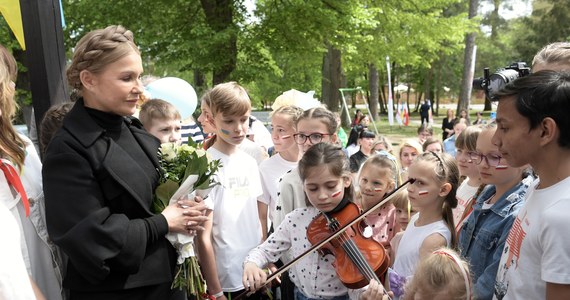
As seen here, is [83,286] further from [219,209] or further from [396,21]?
[396,21]

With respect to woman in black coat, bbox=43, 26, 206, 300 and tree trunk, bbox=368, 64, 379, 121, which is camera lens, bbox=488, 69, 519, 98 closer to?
woman in black coat, bbox=43, 26, 206, 300

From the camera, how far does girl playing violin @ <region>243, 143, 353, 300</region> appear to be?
2.55m

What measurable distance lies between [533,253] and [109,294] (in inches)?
62.2

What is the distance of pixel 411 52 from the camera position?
18344 mm

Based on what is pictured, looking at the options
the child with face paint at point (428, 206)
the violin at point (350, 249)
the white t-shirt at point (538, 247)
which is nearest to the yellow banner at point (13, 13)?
the violin at point (350, 249)

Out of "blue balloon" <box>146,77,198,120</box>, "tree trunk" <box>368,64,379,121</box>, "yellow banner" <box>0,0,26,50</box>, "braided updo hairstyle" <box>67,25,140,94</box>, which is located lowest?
"tree trunk" <box>368,64,379,121</box>

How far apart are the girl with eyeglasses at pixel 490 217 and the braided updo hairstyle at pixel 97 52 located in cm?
178

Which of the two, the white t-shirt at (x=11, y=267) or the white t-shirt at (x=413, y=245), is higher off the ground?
the white t-shirt at (x=11, y=267)

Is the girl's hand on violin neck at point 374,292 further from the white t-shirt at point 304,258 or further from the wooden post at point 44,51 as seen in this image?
the wooden post at point 44,51

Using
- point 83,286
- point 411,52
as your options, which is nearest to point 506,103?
point 83,286

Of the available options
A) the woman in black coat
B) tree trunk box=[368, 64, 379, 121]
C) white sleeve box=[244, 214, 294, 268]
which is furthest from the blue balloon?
tree trunk box=[368, 64, 379, 121]

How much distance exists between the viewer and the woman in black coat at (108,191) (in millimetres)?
1847

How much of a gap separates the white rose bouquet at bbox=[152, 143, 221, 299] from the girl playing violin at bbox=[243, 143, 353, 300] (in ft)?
1.09

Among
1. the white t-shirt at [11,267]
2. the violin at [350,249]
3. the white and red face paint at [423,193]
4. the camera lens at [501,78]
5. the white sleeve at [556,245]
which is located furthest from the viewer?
the white and red face paint at [423,193]
